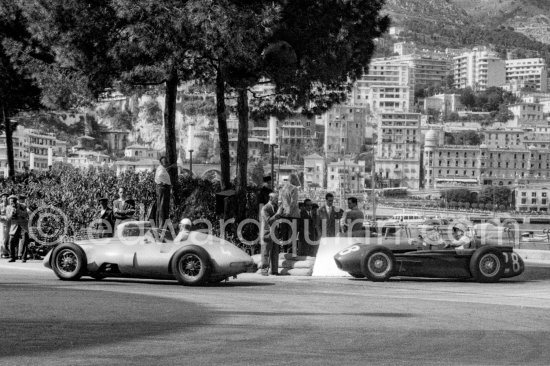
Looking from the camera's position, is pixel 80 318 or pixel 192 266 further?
pixel 192 266

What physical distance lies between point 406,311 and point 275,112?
51.5 ft

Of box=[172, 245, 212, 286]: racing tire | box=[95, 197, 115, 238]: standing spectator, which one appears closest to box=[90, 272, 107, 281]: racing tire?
box=[172, 245, 212, 286]: racing tire

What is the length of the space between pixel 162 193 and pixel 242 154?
3563 mm

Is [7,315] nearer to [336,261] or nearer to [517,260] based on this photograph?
[336,261]

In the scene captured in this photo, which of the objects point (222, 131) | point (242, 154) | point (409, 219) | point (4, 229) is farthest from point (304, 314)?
point (409, 219)

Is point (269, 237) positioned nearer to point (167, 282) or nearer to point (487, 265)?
point (167, 282)

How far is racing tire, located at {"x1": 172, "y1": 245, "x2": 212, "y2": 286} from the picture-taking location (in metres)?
17.1

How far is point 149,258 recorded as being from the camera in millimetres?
17609

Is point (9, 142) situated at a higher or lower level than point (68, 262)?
higher

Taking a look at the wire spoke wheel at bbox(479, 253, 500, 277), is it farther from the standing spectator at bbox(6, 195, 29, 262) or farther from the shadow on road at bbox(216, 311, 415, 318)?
the standing spectator at bbox(6, 195, 29, 262)

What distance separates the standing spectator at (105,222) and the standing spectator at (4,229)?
2599mm

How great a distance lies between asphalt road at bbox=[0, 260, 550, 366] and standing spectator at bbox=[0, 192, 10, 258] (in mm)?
5770

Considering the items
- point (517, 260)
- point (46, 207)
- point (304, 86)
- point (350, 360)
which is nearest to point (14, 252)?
point (46, 207)

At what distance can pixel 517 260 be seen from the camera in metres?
19.2
